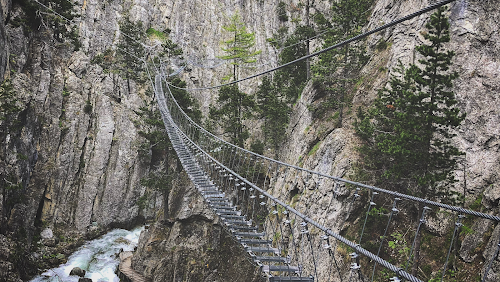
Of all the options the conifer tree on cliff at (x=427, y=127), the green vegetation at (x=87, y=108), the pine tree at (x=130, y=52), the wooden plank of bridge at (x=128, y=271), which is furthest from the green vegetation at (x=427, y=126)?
the pine tree at (x=130, y=52)

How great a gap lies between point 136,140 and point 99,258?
5.70 meters

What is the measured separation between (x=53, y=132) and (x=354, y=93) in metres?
11.8

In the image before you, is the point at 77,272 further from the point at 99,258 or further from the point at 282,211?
the point at 282,211

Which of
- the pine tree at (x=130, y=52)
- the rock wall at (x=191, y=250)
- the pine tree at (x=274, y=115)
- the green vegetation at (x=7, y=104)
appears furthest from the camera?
the pine tree at (x=130, y=52)

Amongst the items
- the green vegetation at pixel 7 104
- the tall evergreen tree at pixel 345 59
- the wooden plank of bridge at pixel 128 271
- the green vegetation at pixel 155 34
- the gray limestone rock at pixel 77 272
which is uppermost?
the green vegetation at pixel 155 34

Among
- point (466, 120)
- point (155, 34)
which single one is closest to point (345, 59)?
point (466, 120)

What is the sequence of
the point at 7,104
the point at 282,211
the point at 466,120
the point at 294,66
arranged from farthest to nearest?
the point at 294,66 → the point at 7,104 → the point at 466,120 → the point at 282,211

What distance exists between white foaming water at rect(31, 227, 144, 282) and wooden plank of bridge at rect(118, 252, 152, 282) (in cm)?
28

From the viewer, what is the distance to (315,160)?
7.97m

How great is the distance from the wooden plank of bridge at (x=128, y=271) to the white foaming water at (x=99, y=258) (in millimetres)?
279

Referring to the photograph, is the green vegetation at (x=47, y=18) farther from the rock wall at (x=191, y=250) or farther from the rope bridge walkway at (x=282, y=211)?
the rock wall at (x=191, y=250)

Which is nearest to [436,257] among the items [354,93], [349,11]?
[354,93]

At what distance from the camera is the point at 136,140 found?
49.6ft

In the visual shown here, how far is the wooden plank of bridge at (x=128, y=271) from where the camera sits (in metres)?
10.2
